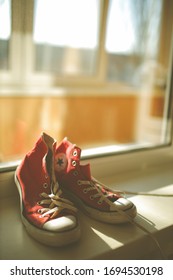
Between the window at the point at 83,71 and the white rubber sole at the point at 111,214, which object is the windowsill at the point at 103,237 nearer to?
the white rubber sole at the point at 111,214

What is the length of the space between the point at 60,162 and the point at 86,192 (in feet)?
0.29

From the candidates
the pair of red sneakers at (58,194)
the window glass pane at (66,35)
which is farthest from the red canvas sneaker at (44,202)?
the window glass pane at (66,35)

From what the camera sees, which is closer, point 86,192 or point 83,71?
point 86,192

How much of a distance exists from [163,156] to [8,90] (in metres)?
1.58

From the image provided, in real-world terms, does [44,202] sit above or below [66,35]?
below

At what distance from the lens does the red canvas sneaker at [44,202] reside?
548 millimetres

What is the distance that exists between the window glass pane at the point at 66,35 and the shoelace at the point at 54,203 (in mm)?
2029

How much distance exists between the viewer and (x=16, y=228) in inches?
24.8

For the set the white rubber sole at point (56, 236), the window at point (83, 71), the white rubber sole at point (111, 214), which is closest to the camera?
the white rubber sole at point (56, 236)

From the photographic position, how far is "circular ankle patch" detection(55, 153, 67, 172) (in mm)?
690

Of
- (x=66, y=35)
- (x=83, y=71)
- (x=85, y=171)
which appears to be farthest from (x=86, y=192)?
(x=83, y=71)

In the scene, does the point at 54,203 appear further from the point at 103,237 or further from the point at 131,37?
the point at 131,37

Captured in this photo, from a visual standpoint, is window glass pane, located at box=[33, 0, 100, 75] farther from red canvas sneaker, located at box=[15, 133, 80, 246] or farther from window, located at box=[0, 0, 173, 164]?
red canvas sneaker, located at box=[15, 133, 80, 246]

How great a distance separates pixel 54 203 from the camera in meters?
0.60
